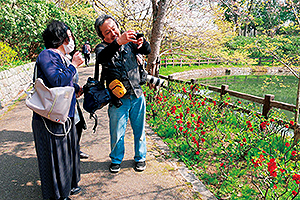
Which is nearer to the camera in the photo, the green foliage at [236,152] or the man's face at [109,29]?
the man's face at [109,29]

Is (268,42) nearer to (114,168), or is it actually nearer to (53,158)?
(114,168)

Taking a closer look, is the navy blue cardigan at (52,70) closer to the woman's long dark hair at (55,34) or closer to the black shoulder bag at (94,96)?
the woman's long dark hair at (55,34)

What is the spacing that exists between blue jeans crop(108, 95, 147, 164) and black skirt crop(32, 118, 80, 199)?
638 mm

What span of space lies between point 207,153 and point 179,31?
4.54 m

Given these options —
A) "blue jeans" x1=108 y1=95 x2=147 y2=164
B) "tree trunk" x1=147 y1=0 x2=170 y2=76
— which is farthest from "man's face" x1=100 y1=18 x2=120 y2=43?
"tree trunk" x1=147 y1=0 x2=170 y2=76

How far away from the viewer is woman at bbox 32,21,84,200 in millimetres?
2008

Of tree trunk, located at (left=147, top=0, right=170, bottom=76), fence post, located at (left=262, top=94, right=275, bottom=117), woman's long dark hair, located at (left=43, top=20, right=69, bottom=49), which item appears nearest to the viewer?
woman's long dark hair, located at (left=43, top=20, right=69, bottom=49)

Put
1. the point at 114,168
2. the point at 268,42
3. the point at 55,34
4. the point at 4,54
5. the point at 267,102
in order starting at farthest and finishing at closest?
1. the point at 4,54
2. the point at 268,42
3. the point at 267,102
4. the point at 114,168
5. the point at 55,34

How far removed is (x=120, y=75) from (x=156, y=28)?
130 inches

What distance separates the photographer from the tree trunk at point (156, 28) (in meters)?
5.34

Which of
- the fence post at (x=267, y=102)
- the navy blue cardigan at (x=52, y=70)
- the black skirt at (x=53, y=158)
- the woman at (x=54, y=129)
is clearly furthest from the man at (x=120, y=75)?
the fence post at (x=267, y=102)

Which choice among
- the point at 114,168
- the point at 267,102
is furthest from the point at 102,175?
the point at 267,102

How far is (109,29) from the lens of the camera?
8.24ft

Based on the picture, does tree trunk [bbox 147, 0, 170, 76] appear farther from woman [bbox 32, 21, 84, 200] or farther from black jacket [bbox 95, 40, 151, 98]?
woman [bbox 32, 21, 84, 200]
